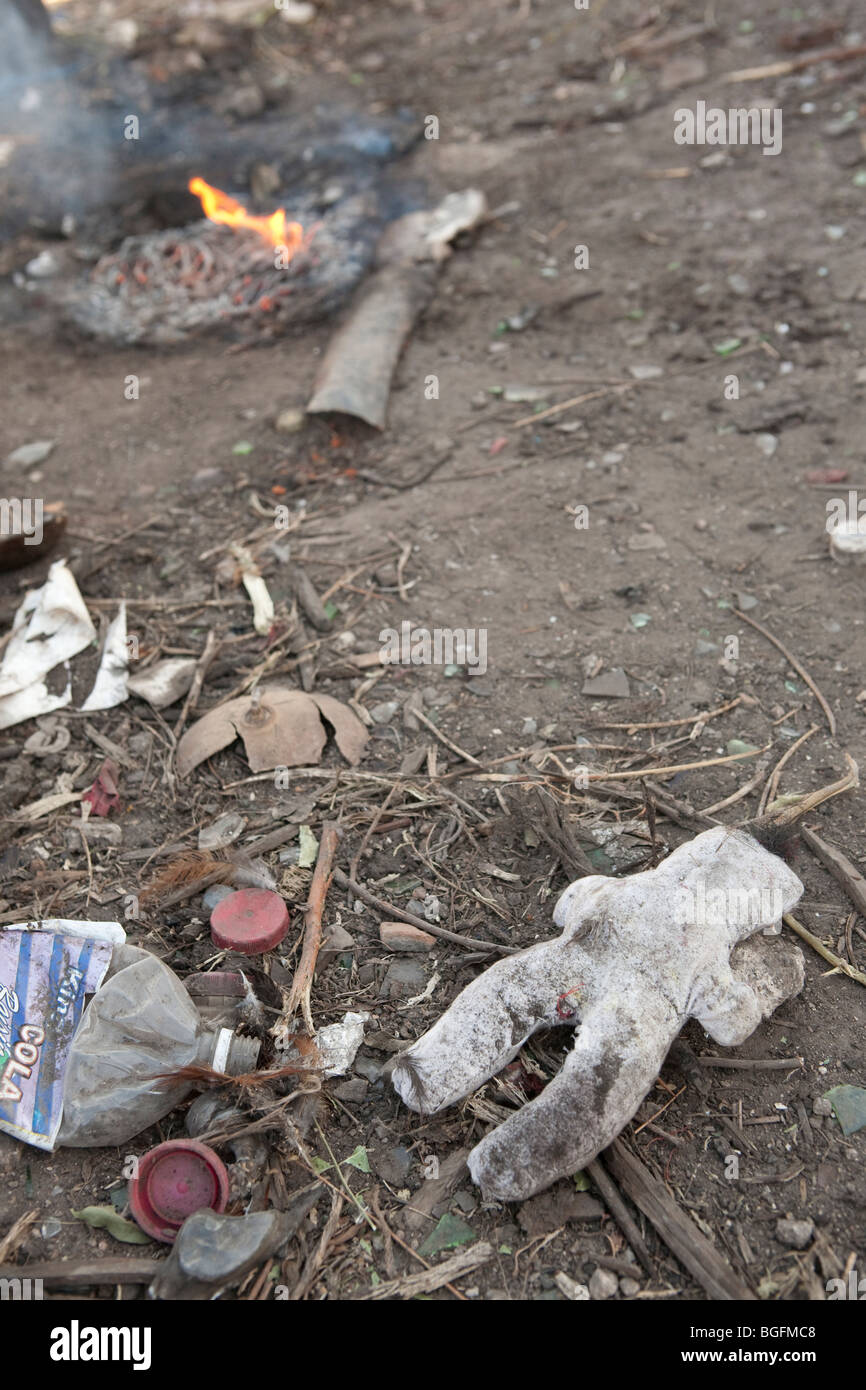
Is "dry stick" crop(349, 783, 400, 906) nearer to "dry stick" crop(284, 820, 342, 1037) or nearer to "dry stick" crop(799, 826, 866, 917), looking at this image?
"dry stick" crop(284, 820, 342, 1037)

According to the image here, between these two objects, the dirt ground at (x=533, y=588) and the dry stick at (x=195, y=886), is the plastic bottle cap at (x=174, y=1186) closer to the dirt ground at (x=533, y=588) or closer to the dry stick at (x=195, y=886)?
the dirt ground at (x=533, y=588)

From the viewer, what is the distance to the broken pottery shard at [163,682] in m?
3.64

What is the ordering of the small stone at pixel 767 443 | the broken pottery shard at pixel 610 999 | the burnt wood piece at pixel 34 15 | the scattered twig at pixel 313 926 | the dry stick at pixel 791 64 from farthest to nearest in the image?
the burnt wood piece at pixel 34 15
the dry stick at pixel 791 64
the small stone at pixel 767 443
the scattered twig at pixel 313 926
the broken pottery shard at pixel 610 999

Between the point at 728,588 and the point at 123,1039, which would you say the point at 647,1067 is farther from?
the point at 728,588

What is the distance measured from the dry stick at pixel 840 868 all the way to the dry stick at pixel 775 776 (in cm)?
14

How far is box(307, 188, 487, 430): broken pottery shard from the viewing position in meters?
4.97

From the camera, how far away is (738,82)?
7.04 meters

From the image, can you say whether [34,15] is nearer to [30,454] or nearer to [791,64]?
[30,454]

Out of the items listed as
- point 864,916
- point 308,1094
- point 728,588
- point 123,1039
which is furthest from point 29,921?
point 728,588

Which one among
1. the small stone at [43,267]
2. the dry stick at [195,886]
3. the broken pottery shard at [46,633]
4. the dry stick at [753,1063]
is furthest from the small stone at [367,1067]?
the small stone at [43,267]

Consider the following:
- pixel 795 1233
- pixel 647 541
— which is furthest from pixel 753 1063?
pixel 647 541

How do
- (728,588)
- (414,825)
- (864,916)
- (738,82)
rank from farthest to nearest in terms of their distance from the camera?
(738,82) → (728,588) → (414,825) → (864,916)

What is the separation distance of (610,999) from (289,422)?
3724mm

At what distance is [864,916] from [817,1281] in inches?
39.7
